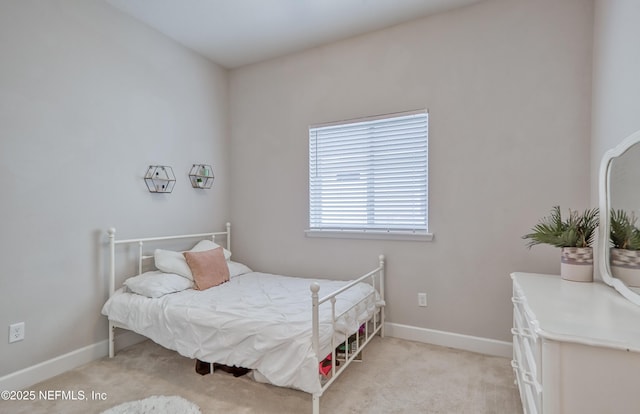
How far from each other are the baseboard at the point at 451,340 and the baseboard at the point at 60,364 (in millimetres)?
2346

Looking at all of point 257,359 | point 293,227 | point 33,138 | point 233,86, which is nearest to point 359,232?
point 293,227

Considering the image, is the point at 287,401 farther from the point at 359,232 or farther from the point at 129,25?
the point at 129,25

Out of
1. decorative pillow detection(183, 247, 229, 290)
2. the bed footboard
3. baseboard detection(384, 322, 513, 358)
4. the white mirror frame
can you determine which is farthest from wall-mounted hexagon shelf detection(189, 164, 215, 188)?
the white mirror frame

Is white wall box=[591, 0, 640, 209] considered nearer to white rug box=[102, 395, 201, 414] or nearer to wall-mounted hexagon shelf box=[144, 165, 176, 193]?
white rug box=[102, 395, 201, 414]

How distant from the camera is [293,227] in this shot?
133 inches

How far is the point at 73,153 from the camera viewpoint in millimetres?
2377

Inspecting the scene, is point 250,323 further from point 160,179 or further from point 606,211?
point 606,211


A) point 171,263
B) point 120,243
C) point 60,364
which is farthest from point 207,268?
point 60,364

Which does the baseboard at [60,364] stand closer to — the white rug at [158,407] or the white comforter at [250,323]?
the white comforter at [250,323]

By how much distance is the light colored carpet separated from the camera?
1.86 metres

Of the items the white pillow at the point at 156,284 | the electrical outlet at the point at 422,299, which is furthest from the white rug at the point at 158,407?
the electrical outlet at the point at 422,299

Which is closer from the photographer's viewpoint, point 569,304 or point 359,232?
point 569,304

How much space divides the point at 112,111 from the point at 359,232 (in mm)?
2434

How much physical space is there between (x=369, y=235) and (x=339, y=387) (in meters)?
1.34
